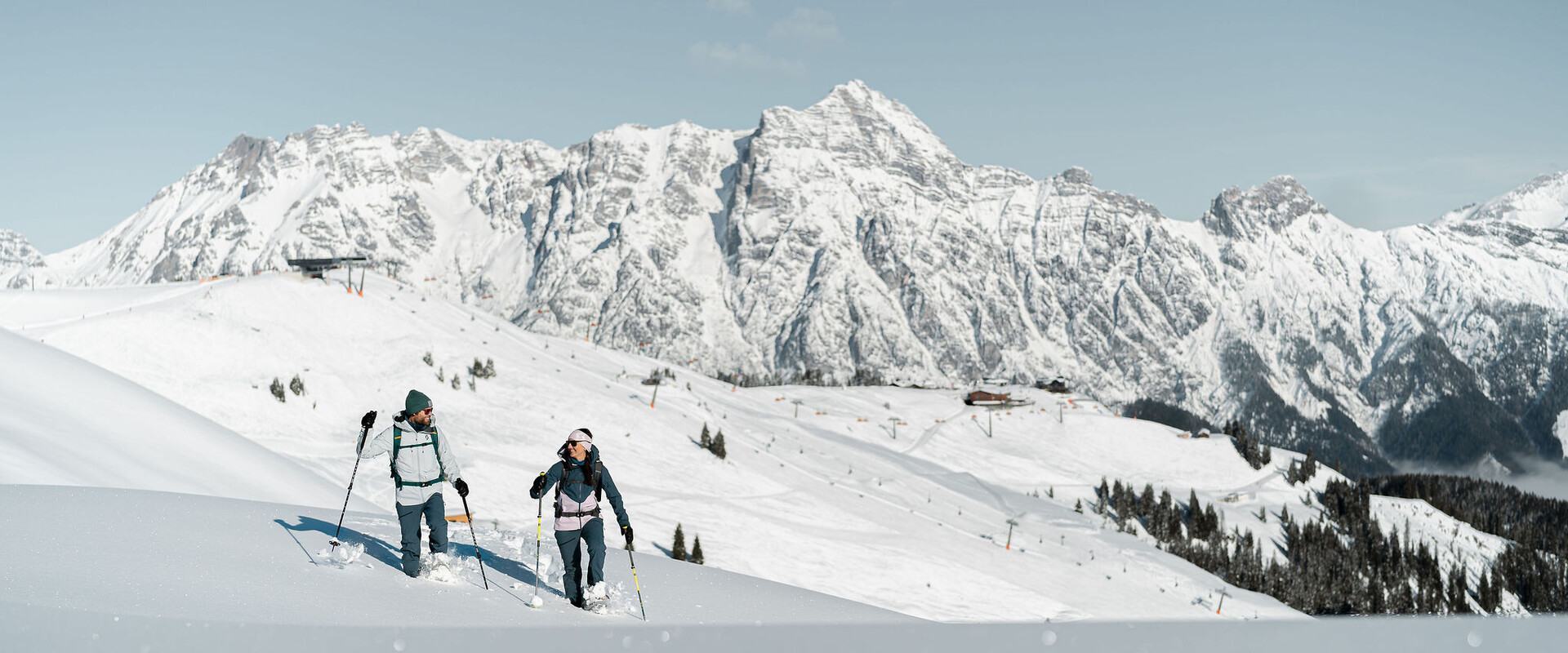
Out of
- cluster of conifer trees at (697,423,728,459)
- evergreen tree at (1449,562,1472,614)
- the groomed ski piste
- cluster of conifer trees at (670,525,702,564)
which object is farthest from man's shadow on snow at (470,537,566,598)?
evergreen tree at (1449,562,1472,614)

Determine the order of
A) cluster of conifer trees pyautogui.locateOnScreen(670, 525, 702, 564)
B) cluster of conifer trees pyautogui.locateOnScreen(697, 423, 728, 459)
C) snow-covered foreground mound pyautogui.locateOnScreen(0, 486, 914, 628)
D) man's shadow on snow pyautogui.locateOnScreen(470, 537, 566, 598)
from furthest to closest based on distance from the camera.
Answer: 1. cluster of conifer trees pyautogui.locateOnScreen(697, 423, 728, 459)
2. cluster of conifer trees pyautogui.locateOnScreen(670, 525, 702, 564)
3. man's shadow on snow pyautogui.locateOnScreen(470, 537, 566, 598)
4. snow-covered foreground mound pyautogui.locateOnScreen(0, 486, 914, 628)

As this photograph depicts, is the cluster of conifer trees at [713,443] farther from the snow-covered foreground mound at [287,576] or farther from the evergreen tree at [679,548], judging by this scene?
the snow-covered foreground mound at [287,576]

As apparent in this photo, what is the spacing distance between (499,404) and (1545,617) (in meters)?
64.2

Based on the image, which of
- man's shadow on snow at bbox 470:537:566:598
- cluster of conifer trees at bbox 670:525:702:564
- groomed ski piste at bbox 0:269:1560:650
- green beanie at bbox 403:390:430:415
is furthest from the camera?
cluster of conifer trees at bbox 670:525:702:564

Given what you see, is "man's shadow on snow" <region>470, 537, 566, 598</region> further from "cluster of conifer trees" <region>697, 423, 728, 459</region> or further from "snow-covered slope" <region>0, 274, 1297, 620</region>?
"cluster of conifer trees" <region>697, 423, 728, 459</region>

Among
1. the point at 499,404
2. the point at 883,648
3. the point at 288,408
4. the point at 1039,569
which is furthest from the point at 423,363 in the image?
the point at 883,648

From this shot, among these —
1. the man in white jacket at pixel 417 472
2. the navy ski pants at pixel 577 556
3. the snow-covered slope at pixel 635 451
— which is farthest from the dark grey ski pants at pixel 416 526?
the snow-covered slope at pixel 635 451

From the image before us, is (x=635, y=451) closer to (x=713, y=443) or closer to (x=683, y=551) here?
(x=713, y=443)

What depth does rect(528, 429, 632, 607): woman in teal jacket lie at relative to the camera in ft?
47.1

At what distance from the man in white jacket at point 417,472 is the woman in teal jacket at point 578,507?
4.82ft

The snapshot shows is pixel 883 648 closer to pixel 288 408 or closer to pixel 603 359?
pixel 288 408

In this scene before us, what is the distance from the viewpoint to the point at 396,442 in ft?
48.9

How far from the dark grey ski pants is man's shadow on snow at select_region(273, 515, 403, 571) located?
22.9 inches

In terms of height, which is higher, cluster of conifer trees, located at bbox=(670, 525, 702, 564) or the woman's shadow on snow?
the woman's shadow on snow
